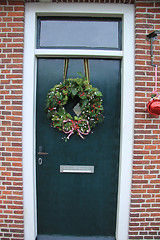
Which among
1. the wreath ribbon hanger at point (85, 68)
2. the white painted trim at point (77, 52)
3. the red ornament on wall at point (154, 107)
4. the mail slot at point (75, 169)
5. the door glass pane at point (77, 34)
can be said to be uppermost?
the door glass pane at point (77, 34)

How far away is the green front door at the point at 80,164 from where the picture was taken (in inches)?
88.9

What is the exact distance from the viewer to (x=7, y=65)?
2.11 m

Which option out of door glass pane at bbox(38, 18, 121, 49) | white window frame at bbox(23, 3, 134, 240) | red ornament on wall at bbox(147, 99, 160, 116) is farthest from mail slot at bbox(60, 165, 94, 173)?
door glass pane at bbox(38, 18, 121, 49)

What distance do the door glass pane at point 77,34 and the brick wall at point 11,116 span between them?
353 mm

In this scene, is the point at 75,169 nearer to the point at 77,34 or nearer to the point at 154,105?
the point at 154,105

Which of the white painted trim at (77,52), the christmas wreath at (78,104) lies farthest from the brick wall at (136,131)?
the christmas wreath at (78,104)

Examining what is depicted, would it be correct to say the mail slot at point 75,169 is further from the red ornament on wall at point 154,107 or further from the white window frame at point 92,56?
the red ornament on wall at point 154,107

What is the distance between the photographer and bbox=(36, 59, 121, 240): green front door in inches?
88.9

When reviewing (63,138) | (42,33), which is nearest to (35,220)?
(63,138)

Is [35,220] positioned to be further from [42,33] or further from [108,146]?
[42,33]

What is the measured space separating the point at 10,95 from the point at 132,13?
2.04 metres

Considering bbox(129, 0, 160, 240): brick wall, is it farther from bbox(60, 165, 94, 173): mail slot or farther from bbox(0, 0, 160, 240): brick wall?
bbox(60, 165, 94, 173): mail slot

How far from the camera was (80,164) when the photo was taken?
2.29 metres

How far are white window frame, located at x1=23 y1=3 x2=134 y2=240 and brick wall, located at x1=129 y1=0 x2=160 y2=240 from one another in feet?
0.26
